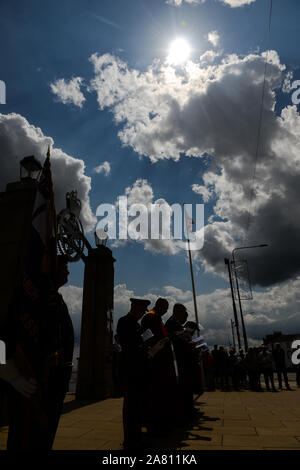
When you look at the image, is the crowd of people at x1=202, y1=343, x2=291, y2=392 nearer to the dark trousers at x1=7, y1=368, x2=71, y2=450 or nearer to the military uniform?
the military uniform

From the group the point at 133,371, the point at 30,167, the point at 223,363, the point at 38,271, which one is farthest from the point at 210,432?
the point at 223,363

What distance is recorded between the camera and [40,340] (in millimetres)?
2285

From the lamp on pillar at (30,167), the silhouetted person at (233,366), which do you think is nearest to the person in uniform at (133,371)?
the lamp on pillar at (30,167)

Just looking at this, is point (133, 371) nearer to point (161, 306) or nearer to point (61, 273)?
point (161, 306)

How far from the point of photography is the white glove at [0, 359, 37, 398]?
1.96 metres

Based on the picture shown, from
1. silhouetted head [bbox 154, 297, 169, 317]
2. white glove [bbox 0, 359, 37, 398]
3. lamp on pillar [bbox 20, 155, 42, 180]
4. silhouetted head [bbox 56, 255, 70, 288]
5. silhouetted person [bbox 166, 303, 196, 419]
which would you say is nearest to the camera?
white glove [bbox 0, 359, 37, 398]

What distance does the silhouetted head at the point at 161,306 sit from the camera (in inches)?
187

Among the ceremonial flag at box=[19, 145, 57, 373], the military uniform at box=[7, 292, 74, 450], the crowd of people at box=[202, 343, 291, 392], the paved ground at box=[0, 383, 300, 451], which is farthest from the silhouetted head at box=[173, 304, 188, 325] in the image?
the crowd of people at box=[202, 343, 291, 392]

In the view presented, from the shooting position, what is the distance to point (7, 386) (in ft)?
6.57

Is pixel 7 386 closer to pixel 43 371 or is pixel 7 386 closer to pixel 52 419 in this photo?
pixel 43 371

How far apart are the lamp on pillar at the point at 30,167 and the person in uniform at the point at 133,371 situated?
2973 millimetres

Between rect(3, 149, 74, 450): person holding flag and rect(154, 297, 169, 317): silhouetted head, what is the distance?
2.24m

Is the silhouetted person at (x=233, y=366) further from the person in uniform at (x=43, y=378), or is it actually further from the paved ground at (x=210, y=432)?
the person in uniform at (x=43, y=378)
